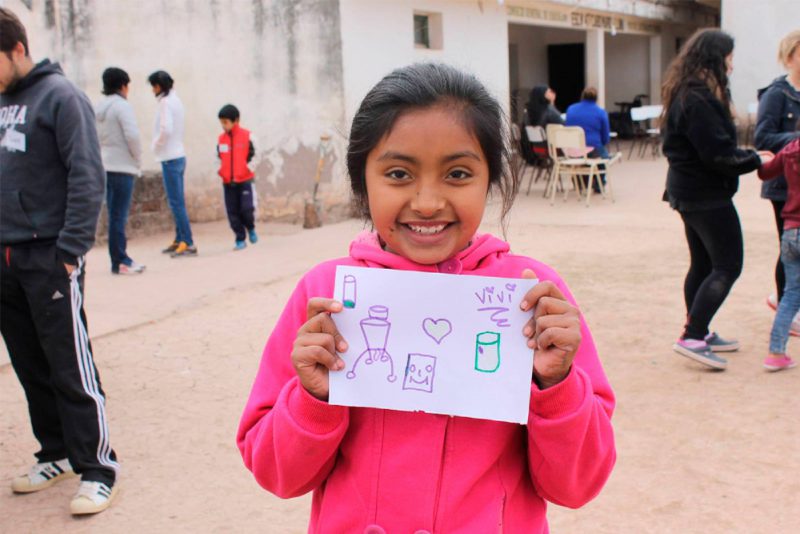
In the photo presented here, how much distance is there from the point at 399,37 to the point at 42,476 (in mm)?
9485

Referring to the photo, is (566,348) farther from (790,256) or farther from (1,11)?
(790,256)

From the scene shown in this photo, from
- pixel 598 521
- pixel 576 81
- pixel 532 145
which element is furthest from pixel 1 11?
pixel 576 81

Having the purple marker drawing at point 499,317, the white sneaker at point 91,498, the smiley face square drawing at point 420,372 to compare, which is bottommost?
the white sneaker at point 91,498

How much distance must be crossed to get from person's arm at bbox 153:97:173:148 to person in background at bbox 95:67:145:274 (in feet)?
2.03

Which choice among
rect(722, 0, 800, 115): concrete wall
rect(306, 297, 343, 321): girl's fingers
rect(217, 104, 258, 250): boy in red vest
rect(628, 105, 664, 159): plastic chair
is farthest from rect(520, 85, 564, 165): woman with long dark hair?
rect(306, 297, 343, 321): girl's fingers

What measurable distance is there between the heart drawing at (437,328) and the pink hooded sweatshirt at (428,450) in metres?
0.11

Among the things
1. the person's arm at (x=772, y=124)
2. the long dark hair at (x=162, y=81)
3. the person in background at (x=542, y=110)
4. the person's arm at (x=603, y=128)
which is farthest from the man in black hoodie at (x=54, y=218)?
the person in background at (x=542, y=110)

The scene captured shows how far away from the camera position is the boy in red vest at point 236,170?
9039 millimetres

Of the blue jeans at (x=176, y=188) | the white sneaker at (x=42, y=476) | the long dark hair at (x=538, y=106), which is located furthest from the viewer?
the long dark hair at (x=538, y=106)

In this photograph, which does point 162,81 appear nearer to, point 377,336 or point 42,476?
point 42,476

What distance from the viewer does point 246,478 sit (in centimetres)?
352

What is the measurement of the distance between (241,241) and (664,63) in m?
17.2

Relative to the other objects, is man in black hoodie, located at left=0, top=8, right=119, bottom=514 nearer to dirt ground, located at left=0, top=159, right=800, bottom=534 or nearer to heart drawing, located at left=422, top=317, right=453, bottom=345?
dirt ground, located at left=0, top=159, right=800, bottom=534

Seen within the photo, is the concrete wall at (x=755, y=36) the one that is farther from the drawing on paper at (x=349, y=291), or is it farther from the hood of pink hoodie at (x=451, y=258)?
the drawing on paper at (x=349, y=291)
